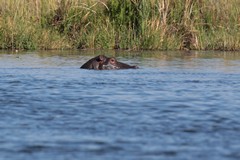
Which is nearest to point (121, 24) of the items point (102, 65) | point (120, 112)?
point (102, 65)

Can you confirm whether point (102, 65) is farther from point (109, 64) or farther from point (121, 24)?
point (121, 24)

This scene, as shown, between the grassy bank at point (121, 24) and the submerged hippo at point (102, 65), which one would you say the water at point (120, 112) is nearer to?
the submerged hippo at point (102, 65)

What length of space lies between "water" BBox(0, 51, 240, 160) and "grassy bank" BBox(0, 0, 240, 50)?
12.2 ft

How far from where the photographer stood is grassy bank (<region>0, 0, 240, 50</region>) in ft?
64.6

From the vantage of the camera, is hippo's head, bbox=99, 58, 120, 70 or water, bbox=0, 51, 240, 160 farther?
hippo's head, bbox=99, 58, 120, 70

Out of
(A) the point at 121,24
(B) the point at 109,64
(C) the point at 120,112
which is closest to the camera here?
(C) the point at 120,112

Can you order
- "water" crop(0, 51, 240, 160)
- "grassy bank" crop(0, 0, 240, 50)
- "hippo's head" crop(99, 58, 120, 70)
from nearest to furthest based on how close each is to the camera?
"water" crop(0, 51, 240, 160) → "hippo's head" crop(99, 58, 120, 70) → "grassy bank" crop(0, 0, 240, 50)

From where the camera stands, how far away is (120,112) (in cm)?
919

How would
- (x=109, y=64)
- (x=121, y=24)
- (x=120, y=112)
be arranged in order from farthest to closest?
(x=121, y=24)
(x=109, y=64)
(x=120, y=112)

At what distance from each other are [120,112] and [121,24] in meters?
11.3

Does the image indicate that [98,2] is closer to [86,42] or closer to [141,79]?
[86,42]

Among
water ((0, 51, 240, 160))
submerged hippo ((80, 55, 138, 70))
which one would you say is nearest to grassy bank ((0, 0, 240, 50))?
water ((0, 51, 240, 160))

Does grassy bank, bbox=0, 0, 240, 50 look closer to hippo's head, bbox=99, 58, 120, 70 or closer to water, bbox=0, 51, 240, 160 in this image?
water, bbox=0, 51, 240, 160

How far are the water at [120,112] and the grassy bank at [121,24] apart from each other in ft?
12.2
